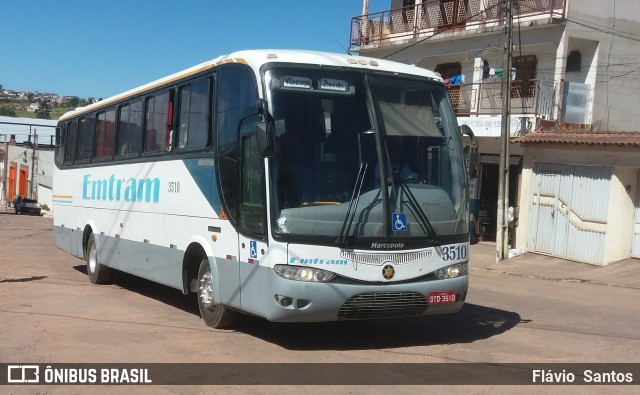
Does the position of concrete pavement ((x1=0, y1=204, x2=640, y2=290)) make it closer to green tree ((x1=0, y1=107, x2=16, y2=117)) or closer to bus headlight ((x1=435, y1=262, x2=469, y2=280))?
bus headlight ((x1=435, y1=262, x2=469, y2=280))

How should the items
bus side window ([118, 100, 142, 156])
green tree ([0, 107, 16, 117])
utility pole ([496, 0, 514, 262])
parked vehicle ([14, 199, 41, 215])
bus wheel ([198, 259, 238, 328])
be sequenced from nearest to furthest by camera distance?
bus wheel ([198, 259, 238, 328])
bus side window ([118, 100, 142, 156])
utility pole ([496, 0, 514, 262])
parked vehicle ([14, 199, 41, 215])
green tree ([0, 107, 16, 117])

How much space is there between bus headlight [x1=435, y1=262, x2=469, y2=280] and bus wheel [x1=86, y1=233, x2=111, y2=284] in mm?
7863

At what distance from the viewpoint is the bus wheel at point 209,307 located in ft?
29.8

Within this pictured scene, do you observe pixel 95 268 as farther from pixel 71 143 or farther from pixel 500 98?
pixel 500 98

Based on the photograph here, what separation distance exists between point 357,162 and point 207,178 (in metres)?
2.26

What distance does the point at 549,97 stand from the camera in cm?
2106

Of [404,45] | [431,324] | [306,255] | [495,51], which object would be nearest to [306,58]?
[306,255]

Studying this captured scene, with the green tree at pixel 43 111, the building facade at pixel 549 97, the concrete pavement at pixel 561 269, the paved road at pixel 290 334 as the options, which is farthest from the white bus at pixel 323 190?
the green tree at pixel 43 111

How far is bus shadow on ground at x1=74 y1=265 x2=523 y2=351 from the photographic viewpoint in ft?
28.3

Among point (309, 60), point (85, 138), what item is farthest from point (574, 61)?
point (309, 60)

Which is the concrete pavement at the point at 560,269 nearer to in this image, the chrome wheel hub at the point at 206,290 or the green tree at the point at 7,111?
the chrome wheel hub at the point at 206,290

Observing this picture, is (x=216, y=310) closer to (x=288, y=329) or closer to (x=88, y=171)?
(x=288, y=329)

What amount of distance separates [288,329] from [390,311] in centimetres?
203

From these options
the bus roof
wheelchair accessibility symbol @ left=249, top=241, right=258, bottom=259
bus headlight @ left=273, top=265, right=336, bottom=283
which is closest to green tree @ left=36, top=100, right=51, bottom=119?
the bus roof
